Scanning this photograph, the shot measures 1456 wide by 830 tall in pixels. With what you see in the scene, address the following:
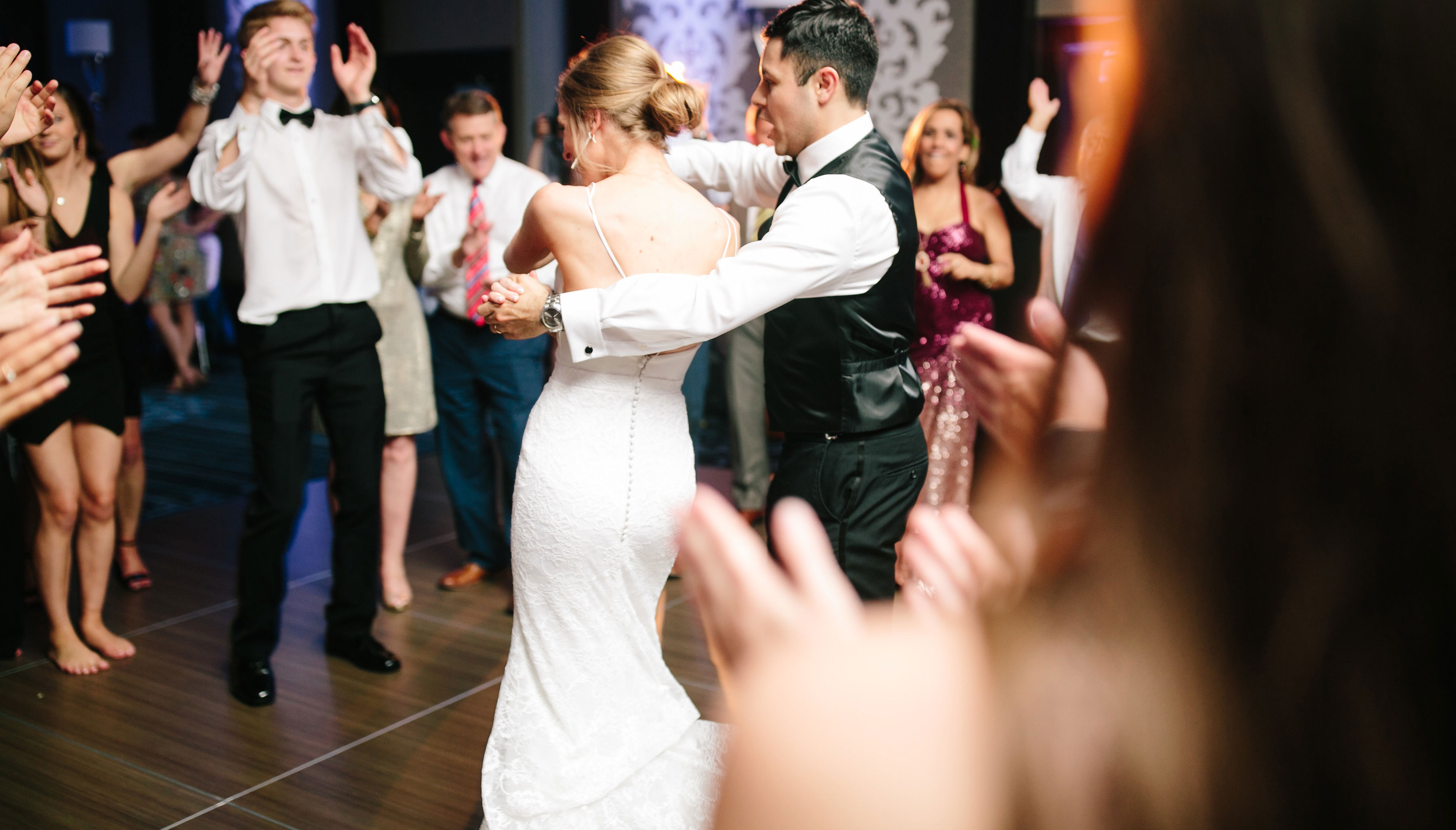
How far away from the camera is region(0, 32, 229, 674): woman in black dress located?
2.99 m

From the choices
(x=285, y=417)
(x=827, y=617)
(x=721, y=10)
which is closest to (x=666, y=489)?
(x=285, y=417)

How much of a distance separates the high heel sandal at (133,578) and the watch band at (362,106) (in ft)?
6.11

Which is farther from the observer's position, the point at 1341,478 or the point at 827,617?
the point at 827,617

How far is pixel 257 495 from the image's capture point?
2885 millimetres

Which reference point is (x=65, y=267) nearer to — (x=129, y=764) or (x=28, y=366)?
(x=28, y=366)

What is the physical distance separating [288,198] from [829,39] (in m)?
1.66

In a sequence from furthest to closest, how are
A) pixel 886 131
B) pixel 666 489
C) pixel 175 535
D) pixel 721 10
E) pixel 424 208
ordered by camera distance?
pixel 721 10 → pixel 886 131 → pixel 175 535 → pixel 424 208 → pixel 666 489

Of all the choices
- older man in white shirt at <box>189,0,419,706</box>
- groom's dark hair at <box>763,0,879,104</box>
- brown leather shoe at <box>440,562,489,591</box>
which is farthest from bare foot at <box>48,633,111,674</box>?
groom's dark hair at <box>763,0,879,104</box>

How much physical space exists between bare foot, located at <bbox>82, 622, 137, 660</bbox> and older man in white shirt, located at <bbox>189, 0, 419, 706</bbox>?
16.9 inches

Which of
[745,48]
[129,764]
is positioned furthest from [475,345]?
[745,48]

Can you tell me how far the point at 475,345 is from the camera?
3633mm

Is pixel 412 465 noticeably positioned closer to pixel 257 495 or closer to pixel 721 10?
pixel 257 495

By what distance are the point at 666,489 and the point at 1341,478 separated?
67.3 inches

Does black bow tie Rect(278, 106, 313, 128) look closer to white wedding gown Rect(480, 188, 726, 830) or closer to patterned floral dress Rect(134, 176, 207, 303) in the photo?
white wedding gown Rect(480, 188, 726, 830)
